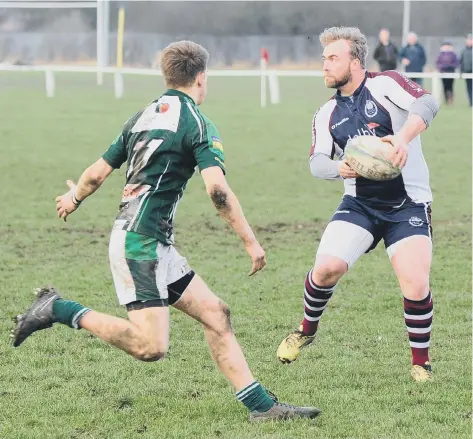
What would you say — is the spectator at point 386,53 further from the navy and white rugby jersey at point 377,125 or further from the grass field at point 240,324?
the navy and white rugby jersey at point 377,125

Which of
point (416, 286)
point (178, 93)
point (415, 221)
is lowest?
point (416, 286)

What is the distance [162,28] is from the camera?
129 ft

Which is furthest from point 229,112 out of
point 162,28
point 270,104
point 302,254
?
point 302,254

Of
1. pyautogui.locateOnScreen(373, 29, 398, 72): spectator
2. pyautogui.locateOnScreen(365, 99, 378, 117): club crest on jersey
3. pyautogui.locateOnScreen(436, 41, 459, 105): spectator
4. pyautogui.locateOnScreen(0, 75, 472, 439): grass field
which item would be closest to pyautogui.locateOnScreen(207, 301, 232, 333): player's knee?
pyautogui.locateOnScreen(0, 75, 472, 439): grass field

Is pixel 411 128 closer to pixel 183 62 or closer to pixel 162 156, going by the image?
pixel 183 62

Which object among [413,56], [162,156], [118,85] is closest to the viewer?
[162,156]

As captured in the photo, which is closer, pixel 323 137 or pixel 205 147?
pixel 205 147

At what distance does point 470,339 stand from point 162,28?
3249 cm

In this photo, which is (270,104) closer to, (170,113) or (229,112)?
(229,112)

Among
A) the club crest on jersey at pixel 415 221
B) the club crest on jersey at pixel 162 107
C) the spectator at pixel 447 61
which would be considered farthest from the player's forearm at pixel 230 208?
the spectator at pixel 447 61

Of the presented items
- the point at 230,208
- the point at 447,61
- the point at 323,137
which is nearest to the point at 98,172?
the point at 230,208

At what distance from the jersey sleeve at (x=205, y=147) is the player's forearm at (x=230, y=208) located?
14 centimetres

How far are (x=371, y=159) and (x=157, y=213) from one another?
1535 millimetres

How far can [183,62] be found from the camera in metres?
5.86
